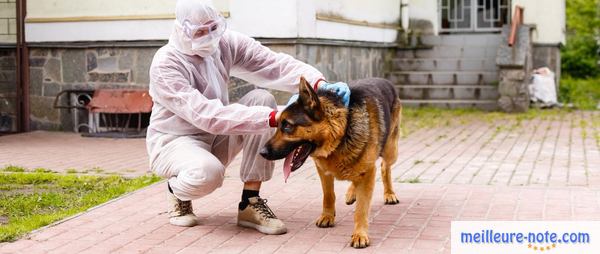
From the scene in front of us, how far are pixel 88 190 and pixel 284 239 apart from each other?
106 inches

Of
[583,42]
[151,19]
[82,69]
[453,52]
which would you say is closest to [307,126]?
[151,19]

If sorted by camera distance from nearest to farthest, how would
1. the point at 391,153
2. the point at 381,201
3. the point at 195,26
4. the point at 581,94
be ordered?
the point at 195,26 < the point at 391,153 < the point at 381,201 < the point at 581,94

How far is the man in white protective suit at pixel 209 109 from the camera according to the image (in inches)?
222

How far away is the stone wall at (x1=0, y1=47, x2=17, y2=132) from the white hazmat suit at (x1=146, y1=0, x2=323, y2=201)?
24.9ft

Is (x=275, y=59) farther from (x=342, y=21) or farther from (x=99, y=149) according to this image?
(x=342, y=21)

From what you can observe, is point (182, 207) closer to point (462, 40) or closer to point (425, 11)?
point (462, 40)

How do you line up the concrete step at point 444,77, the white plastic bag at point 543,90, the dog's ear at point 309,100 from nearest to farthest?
the dog's ear at point 309,100 < the white plastic bag at point 543,90 < the concrete step at point 444,77

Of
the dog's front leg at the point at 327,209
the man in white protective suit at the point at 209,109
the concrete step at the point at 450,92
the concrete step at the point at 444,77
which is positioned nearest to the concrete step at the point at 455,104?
the concrete step at the point at 450,92

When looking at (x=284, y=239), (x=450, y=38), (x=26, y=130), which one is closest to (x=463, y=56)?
(x=450, y=38)

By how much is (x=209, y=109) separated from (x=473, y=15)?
44.6 feet

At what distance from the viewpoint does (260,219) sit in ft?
19.7

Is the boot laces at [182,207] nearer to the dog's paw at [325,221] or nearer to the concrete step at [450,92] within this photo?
the dog's paw at [325,221]

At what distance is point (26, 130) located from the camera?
13.3 metres

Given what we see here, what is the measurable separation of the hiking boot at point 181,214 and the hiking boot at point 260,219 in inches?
13.1
